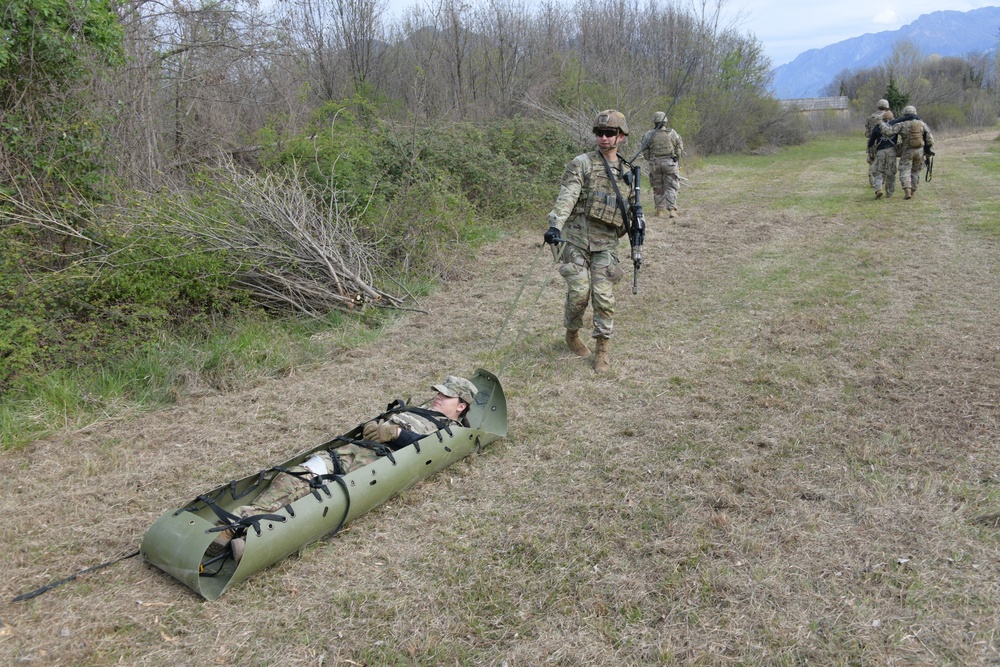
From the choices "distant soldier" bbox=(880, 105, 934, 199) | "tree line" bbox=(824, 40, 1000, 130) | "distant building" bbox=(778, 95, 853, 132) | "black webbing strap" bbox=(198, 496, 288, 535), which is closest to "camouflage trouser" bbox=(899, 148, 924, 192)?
"distant soldier" bbox=(880, 105, 934, 199)

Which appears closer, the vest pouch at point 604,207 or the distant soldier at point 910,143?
the vest pouch at point 604,207

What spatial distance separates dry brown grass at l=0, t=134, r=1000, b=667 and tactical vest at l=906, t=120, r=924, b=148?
23.6ft

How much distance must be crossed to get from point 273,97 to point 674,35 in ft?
71.5

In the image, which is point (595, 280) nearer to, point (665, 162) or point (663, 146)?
point (665, 162)

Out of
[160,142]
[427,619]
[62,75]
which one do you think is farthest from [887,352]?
[160,142]

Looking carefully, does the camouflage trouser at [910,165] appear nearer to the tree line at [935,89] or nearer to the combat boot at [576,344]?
the combat boot at [576,344]

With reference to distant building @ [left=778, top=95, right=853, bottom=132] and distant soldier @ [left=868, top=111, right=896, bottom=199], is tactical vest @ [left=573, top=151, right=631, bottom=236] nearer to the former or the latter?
distant soldier @ [left=868, top=111, right=896, bottom=199]

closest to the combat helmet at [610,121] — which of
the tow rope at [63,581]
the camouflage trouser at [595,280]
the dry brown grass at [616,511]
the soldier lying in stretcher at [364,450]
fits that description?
the camouflage trouser at [595,280]

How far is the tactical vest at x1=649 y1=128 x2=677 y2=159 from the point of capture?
513 inches

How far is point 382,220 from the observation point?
30.5 ft

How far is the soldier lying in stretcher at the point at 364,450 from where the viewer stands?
3473 mm

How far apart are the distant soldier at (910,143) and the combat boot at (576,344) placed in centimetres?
1057

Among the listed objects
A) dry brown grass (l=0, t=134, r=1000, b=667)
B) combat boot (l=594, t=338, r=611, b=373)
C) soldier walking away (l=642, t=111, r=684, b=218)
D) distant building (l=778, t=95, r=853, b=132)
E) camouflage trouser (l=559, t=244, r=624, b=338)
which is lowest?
dry brown grass (l=0, t=134, r=1000, b=667)

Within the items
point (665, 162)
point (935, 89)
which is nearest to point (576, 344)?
point (665, 162)
